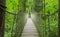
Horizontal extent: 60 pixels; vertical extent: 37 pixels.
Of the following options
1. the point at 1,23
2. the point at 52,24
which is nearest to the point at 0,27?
the point at 1,23

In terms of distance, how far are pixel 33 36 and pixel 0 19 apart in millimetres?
5188

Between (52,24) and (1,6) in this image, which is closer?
(1,6)

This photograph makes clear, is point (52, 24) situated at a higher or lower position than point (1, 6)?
lower

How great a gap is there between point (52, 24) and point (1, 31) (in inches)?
62.8

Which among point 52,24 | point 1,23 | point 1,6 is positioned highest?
point 1,6

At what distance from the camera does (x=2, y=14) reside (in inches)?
86.6

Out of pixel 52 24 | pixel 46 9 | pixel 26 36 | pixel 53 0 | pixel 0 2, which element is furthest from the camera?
pixel 26 36

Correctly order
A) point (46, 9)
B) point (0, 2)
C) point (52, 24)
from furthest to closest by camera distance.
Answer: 1. point (46, 9)
2. point (52, 24)
3. point (0, 2)

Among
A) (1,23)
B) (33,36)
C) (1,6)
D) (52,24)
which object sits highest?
(1,6)

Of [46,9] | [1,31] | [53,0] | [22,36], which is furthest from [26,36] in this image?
[1,31]

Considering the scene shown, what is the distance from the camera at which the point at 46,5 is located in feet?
16.5

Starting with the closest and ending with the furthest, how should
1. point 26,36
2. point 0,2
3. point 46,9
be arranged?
point 0,2 → point 46,9 → point 26,36

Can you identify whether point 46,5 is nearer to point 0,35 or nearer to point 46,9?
point 46,9

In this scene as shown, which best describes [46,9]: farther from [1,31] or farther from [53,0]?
[1,31]
